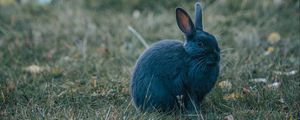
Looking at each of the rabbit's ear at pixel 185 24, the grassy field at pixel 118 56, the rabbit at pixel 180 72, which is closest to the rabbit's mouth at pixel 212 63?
the rabbit at pixel 180 72

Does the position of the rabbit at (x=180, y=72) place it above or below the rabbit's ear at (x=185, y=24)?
below

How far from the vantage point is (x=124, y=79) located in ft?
16.0

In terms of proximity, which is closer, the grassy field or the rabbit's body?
the rabbit's body

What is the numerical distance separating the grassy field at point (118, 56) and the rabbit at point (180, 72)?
123 mm

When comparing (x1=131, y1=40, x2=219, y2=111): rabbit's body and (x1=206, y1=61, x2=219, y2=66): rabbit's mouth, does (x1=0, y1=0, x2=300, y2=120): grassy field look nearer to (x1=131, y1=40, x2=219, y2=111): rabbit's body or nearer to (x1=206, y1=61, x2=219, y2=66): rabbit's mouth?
(x1=131, y1=40, x2=219, y2=111): rabbit's body

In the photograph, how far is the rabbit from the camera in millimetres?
4031

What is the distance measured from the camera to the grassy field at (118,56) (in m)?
4.22


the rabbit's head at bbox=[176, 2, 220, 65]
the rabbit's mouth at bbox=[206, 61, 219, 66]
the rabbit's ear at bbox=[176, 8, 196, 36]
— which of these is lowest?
the rabbit's mouth at bbox=[206, 61, 219, 66]

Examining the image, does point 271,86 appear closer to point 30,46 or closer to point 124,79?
point 124,79

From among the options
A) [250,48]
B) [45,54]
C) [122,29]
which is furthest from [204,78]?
[122,29]

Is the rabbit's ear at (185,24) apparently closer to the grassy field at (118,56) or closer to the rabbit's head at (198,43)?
the rabbit's head at (198,43)

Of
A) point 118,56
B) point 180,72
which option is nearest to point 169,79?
point 180,72

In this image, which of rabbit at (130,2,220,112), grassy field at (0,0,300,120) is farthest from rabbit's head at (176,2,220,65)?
grassy field at (0,0,300,120)

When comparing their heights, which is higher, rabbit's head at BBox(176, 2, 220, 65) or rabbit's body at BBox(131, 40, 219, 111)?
rabbit's head at BBox(176, 2, 220, 65)
